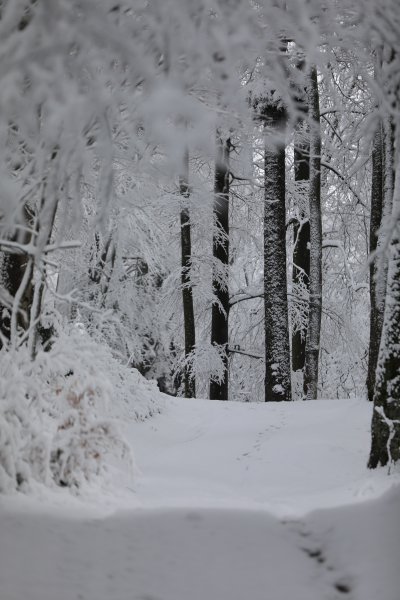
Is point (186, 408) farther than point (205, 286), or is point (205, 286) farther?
point (205, 286)

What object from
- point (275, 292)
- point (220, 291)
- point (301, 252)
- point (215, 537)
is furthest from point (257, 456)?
point (301, 252)

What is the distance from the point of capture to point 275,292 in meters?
9.60

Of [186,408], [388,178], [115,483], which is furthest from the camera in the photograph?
[186,408]

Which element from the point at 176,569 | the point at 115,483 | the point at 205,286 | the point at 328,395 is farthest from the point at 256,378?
the point at 176,569

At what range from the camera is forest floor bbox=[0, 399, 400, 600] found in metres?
2.81

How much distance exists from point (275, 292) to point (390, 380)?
201 inches

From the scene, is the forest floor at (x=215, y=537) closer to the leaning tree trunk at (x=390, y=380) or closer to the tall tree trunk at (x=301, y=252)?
the leaning tree trunk at (x=390, y=380)

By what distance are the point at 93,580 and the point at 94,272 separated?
32.8 feet

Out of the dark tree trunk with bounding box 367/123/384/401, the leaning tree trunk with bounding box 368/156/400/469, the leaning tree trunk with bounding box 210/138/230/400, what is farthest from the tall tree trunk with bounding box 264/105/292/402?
the leaning tree trunk with bounding box 368/156/400/469

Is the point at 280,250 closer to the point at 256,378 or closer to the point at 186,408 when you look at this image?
the point at 186,408

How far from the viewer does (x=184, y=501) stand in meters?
3.95

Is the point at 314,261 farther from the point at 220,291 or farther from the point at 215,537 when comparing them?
the point at 215,537

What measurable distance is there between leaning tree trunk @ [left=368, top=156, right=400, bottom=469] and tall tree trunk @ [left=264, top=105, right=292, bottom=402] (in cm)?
482

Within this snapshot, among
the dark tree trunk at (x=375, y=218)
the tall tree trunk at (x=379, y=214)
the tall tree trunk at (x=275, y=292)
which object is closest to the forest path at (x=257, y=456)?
the dark tree trunk at (x=375, y=218)
